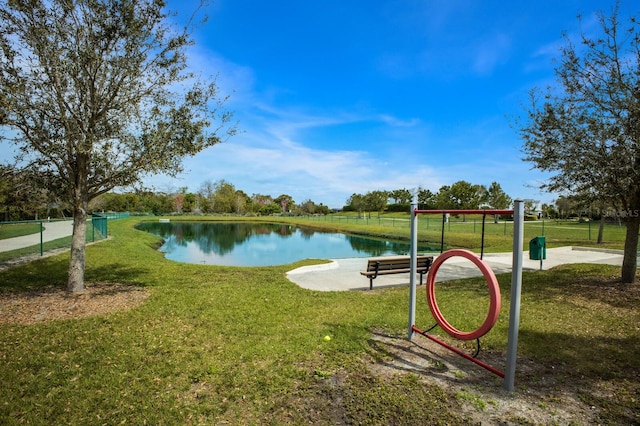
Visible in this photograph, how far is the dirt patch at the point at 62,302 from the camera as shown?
5.69 m

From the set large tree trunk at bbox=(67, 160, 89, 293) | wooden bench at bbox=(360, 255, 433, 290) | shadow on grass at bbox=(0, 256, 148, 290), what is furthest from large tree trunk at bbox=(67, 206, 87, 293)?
wooden bench at bbox=(360, 255, 433, 290)

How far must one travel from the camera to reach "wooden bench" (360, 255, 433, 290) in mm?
8695

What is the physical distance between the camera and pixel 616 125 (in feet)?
24.9

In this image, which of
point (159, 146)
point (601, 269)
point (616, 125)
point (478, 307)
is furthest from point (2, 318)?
point (601, 269)

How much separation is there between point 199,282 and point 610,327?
349 inches

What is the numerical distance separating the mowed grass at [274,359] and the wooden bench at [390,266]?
91 cm

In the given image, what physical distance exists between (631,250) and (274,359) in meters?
9.48

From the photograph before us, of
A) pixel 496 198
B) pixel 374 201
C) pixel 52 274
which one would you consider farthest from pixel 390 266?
pixel 374 201

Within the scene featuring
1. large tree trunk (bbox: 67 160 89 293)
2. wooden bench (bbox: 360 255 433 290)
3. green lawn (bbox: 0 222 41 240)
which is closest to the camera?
large tree trunk (bbox: 67 160 89 293)

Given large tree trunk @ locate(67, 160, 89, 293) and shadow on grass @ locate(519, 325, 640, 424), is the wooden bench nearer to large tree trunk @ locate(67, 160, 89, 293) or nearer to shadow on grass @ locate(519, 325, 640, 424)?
shadow on grass @ locate(519, 325, 640, 424)

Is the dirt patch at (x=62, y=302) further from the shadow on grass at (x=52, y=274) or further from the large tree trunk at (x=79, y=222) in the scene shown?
the shadow on grass at (x=52, y=274)

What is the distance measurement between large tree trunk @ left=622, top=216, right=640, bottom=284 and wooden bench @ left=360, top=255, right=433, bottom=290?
489 centimetres

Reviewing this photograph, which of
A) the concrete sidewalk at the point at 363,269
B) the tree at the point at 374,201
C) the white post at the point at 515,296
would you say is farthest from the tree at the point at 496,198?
the white post at the point at 515,296

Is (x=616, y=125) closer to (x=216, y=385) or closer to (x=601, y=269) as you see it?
(x=601, y=269)
